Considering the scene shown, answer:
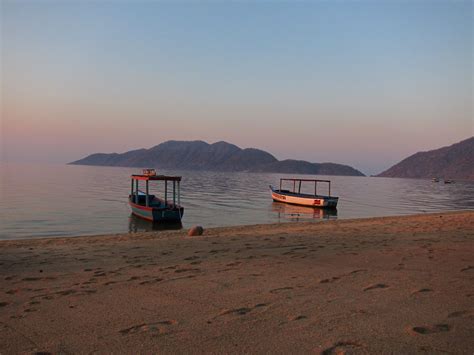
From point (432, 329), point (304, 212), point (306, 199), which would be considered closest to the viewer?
point (432, 329)

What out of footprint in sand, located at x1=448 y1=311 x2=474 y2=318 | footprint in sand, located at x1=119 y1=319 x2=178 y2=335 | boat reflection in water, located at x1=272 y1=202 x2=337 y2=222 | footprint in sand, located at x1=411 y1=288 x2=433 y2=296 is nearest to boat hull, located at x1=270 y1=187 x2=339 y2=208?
boat reflection in water, located at x1=272 y1=202 x2=337 y2=222

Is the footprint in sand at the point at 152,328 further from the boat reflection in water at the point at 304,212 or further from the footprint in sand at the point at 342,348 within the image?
the boat reflection in water at the point at 304,212

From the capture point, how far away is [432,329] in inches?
177

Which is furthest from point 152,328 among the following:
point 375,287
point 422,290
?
point 422,290

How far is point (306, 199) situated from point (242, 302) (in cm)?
3777

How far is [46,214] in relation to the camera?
28625 millimetres

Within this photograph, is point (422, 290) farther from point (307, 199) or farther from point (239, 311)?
point (307, 199)

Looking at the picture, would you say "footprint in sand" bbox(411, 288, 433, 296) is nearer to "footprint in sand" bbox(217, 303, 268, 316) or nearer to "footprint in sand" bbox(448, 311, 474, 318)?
"footprint in sand" bbox(448, 311, 474, 318)

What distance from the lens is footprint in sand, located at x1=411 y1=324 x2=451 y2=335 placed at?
14.5 ft

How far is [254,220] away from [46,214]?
588 inches

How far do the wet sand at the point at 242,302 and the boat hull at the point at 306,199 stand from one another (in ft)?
100

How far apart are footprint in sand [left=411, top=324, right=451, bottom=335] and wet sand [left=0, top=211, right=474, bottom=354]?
11mm

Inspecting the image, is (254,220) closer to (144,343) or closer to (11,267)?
(11,267)

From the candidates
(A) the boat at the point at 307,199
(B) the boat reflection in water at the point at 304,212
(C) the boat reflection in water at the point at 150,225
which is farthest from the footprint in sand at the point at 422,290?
(A) the boat at the point at 307,199
